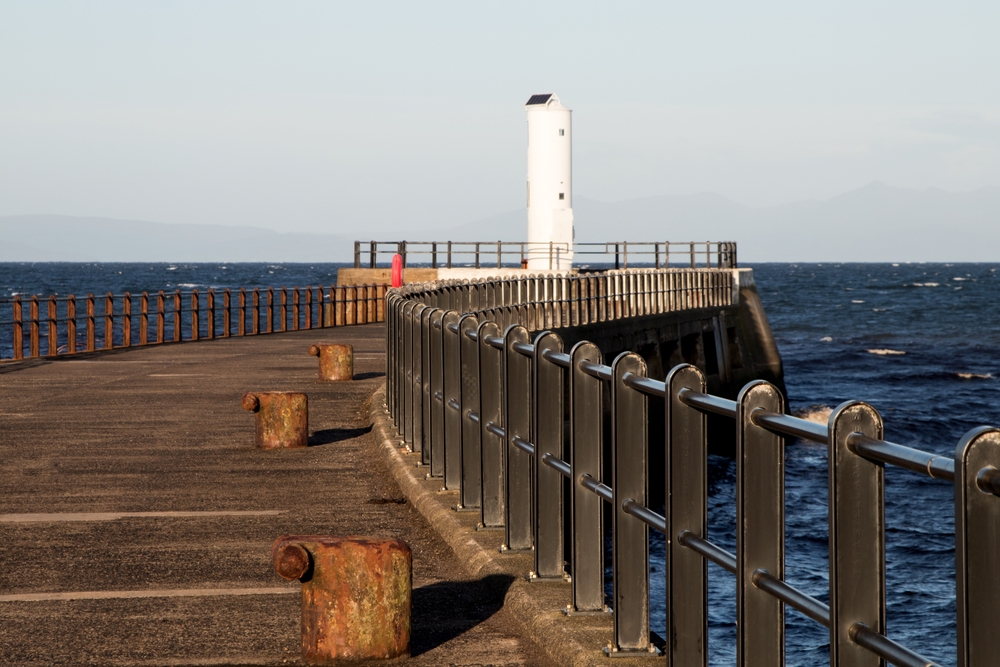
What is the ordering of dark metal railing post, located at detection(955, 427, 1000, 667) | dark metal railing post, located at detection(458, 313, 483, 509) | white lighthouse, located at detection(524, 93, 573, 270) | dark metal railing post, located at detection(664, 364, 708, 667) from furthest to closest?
white lighthouse, located at detection(524, 93, 573, 270), dark metal railing post, located at detection(458, 313, 483, 509), dark metal railing post, located at detection(664, 364, 708, 667), dark metal railing post, located at detection(955, 427, 1000, 667)

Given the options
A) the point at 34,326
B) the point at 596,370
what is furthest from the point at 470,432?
the point at 34,326

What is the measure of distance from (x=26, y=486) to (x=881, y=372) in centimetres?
4563

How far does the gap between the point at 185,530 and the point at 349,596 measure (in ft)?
9.72

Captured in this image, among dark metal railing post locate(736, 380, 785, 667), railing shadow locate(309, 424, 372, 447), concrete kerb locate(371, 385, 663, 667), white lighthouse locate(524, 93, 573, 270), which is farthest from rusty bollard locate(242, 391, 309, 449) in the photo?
white lighthouse locate(524, 93, 573, 270)

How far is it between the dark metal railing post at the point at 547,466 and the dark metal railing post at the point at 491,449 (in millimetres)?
1157

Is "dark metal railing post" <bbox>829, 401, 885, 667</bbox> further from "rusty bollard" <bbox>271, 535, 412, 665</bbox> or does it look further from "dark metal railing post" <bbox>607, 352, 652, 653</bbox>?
"rusty bollard" <bbox>271, 535, 412, 665</bbox>

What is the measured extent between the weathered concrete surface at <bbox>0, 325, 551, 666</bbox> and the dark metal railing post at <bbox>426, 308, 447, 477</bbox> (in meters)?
0.34

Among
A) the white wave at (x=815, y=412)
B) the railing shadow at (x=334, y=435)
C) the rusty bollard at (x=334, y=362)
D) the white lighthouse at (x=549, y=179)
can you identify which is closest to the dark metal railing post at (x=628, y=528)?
the railing shadow at (x=334, y=435)

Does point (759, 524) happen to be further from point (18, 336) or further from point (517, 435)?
point (18, 336)

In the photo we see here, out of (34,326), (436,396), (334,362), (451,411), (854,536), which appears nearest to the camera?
(854,536)

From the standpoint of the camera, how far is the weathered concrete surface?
5.28m

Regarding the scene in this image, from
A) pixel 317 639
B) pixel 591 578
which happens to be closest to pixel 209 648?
pixel 317 639

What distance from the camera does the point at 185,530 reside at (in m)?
7.56

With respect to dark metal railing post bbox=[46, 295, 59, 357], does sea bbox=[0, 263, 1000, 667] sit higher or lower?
lower
